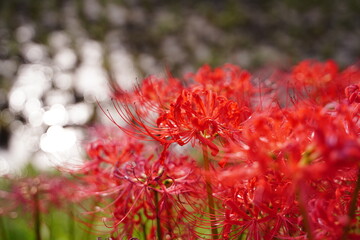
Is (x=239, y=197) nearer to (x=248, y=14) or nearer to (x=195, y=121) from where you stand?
(x=195, y=121)

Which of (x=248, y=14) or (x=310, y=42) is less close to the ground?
(x=248, y=14)

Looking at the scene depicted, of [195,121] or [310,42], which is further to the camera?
[310,42]

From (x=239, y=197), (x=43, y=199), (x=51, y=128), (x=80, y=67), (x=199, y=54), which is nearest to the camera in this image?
(x=239, y=197)

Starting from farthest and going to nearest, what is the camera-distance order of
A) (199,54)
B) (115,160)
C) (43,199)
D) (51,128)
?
(199,54), (51,128), (43,199), (115,160)

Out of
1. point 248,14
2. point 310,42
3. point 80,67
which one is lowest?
point 80,67

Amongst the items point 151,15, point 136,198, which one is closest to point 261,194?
point 136,198

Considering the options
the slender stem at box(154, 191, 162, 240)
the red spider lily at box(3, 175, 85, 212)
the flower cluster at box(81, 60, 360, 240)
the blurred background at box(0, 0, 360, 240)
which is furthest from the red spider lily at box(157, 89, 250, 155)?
the blurred background at box(0, 0, 360, 240)

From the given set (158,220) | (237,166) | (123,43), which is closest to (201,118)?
(237,166)
